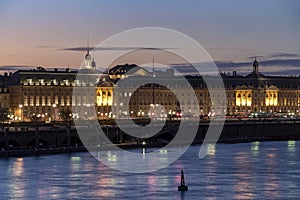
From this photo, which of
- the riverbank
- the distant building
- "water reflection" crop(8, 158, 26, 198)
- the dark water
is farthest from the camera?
the distant building

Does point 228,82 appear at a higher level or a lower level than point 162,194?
higher

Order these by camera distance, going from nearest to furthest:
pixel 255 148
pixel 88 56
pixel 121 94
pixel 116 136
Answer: pixel 255 148 → pixel 116 136 → pixel 121 94 → pixel 88 56

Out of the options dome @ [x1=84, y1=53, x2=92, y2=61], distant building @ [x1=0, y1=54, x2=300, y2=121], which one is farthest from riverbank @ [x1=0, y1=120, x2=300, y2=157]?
dome @ [x1=84, y1=53, x2=92, y2=61]

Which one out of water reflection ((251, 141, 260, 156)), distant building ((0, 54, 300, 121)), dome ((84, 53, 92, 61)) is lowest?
water reflection ((251, 141, 260, 156))

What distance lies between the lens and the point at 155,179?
185 ft

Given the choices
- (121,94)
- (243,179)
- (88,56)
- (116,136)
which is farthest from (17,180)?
(88,56)

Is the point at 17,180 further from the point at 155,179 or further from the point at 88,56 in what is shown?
the point at 88,56

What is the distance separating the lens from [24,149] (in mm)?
75062

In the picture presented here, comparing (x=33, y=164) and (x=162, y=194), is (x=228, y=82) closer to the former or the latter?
(x=33, y=164)

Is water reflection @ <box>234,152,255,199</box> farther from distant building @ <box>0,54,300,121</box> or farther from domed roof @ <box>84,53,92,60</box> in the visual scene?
domed roof @ <box>84,53,92,60</box>

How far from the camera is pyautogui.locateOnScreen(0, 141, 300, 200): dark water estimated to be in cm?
4947

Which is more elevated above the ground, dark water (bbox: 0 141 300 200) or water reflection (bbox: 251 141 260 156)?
water reflection (bbox: 251 141 260 156)

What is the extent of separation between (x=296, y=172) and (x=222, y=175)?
4884 millimetres

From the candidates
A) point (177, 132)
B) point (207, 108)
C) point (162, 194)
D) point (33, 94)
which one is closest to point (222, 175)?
point (162, 194)
